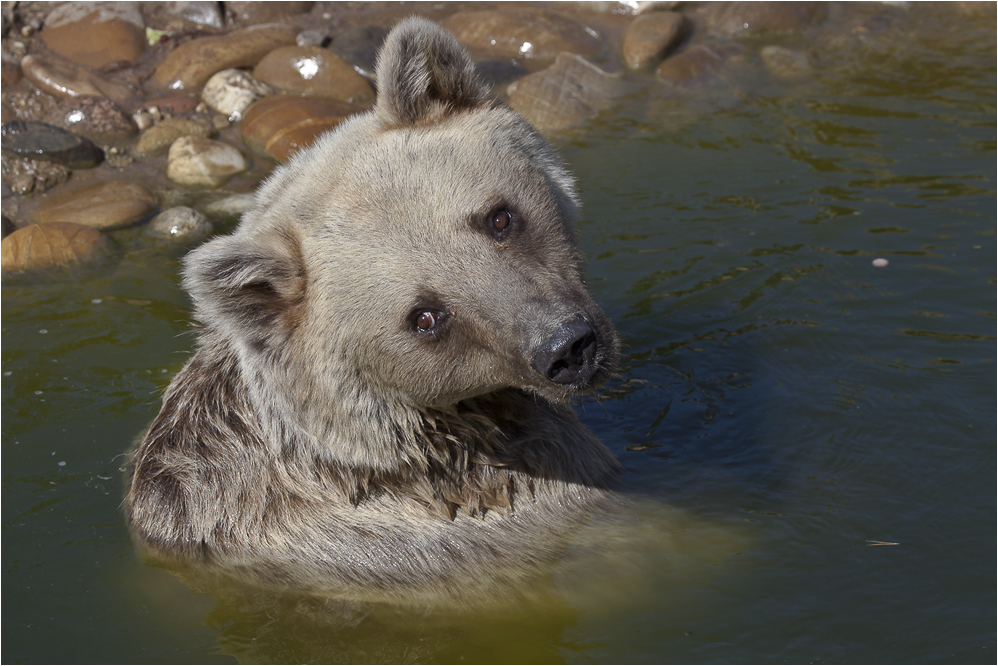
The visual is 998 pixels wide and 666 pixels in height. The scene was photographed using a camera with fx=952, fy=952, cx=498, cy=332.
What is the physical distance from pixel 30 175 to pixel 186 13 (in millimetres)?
Answer: 3814

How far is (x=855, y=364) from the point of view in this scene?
6.52m

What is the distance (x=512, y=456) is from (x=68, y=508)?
9.39ft

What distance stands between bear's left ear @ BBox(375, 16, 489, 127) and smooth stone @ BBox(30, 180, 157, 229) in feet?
18.8

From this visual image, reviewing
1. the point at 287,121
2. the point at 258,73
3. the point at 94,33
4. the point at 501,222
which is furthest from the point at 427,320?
the point at 94,33

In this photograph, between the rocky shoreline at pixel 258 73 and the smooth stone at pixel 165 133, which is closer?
the rocky shoreline at pixel 258 73

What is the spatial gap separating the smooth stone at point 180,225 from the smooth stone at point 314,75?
9.38 ft

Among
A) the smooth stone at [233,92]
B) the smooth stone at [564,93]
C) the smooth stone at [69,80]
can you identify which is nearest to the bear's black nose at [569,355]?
the smooth stone at [564,93]

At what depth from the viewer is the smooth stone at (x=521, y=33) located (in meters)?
12.6

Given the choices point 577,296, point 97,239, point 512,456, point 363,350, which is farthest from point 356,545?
point 97,239

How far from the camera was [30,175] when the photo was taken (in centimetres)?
1002

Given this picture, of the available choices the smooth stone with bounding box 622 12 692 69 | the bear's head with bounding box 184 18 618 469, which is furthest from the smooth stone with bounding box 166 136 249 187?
the bear's head with bounding box 184 18 618 469

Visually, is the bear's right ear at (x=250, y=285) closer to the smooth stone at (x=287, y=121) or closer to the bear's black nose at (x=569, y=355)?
the bear's black nose at (x=569, y=355)

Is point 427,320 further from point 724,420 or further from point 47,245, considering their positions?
point 47,245

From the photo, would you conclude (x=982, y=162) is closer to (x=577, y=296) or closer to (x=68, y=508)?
(x=577, y=296)
